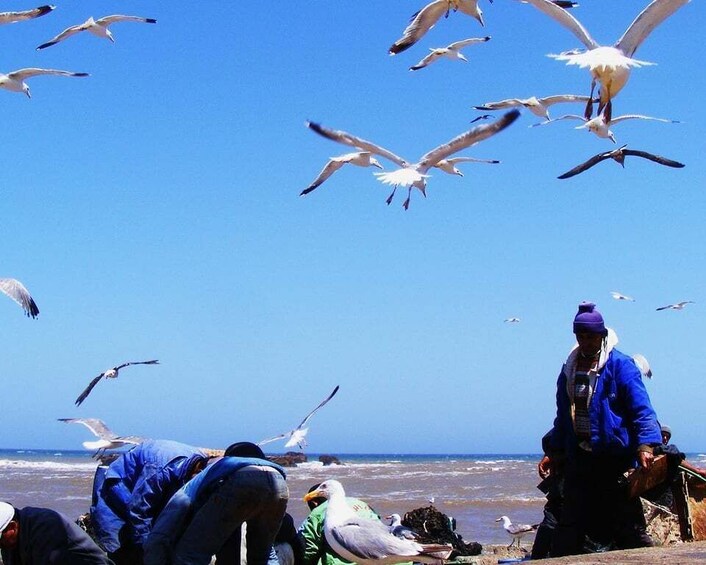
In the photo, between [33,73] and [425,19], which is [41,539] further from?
[33,73]

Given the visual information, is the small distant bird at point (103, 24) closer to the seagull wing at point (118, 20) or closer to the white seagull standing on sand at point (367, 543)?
the seagull wing at point (118, 20)

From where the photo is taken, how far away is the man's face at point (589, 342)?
17.7 feet

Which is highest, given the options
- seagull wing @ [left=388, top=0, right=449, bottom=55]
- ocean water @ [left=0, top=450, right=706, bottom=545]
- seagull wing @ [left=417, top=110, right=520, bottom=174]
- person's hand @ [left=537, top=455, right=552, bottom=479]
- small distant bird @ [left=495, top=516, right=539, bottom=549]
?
seagull wing @ [left=388, top=0, right=449, bottom=55]

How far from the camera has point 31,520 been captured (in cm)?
429

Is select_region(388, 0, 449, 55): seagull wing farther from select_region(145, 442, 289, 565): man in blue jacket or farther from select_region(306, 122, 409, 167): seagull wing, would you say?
select_region(145, 442, 289, 565): man in blue jacket

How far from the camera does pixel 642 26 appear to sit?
7930 mm

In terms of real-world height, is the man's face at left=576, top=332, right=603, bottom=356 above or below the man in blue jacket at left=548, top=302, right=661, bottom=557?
above

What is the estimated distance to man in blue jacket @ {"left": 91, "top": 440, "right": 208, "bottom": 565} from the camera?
5.03m

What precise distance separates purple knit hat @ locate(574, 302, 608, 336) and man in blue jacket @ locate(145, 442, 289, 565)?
176 centimetres

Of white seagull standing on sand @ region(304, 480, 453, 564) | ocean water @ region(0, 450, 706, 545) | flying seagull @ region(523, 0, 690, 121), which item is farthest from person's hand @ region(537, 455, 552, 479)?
ocean water @ region(0, 450, 706, 545)

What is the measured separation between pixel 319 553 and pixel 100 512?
144cm

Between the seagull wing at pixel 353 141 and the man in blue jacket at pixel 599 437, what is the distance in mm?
2995

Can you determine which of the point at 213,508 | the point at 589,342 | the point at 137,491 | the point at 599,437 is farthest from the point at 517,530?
the point at 213,508

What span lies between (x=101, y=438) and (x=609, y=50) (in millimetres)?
5810
